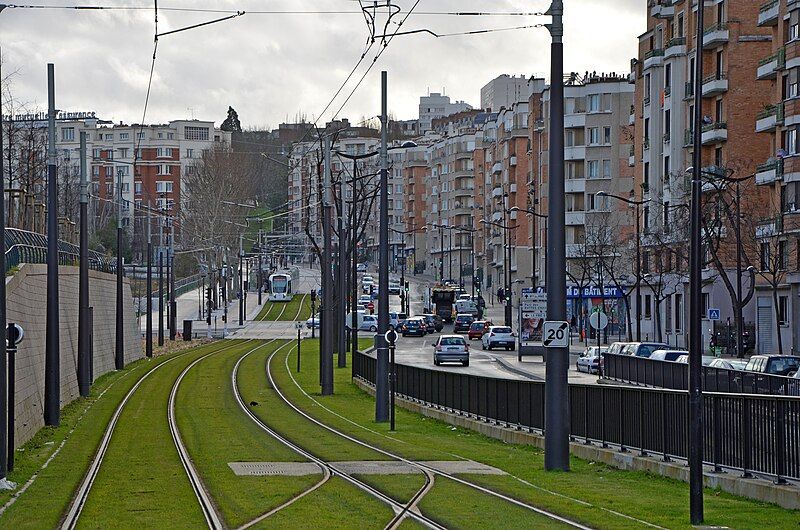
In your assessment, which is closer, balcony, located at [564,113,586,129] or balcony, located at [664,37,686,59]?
balcony, located at [664,37,686,59]

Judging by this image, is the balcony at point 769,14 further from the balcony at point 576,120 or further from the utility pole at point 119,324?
the balcony at point 576,120

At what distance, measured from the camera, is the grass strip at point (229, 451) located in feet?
61.7

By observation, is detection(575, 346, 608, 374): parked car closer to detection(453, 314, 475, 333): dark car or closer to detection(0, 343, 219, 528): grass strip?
detection(0, 343, 219, 528): grass strip

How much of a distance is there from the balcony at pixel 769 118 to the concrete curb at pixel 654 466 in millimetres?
35790

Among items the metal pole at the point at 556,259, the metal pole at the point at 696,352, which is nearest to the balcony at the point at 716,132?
the metal pole at the point at 556,259

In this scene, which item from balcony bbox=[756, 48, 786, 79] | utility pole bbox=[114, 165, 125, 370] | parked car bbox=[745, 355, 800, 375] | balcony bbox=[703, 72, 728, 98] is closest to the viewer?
parked car bbox=[745, 355, 800, 375]

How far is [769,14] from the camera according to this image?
68688 millimetres

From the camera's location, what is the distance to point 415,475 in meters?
22.2

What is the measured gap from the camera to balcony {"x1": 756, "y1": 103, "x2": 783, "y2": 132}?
6725 cm

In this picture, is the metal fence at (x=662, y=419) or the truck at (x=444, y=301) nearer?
the metal fence at (x=662, y=419)

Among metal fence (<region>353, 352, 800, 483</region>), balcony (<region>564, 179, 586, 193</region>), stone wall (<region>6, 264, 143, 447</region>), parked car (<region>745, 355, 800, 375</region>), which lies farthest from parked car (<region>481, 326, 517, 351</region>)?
metal fence (<region>353, 352, 800, 483</region>)

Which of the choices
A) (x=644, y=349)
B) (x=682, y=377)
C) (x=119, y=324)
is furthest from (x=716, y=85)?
(x=682, y=377)

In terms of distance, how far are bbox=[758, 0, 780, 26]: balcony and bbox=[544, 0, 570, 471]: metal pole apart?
48656mm

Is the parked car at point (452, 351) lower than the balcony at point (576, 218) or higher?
lower
